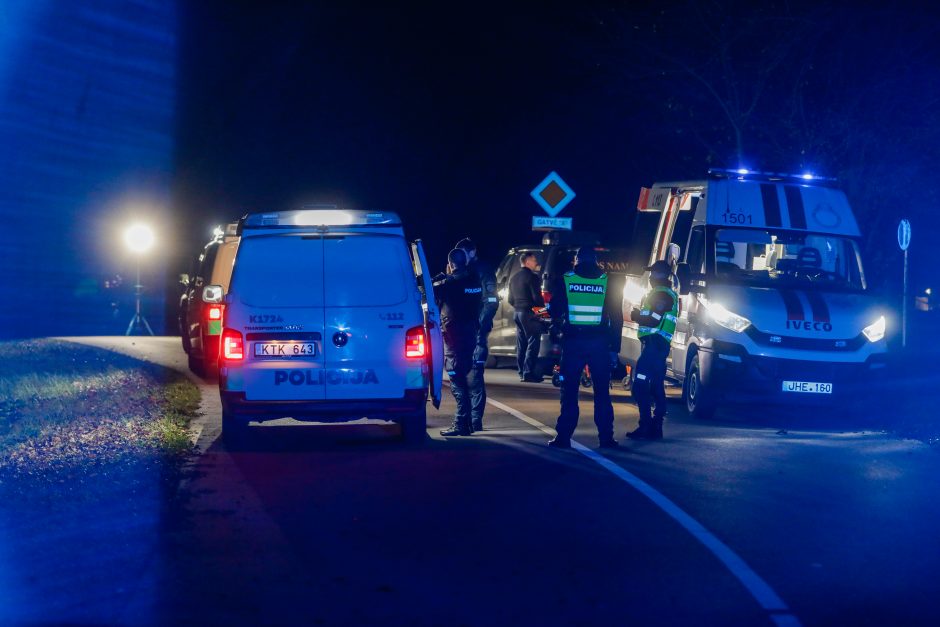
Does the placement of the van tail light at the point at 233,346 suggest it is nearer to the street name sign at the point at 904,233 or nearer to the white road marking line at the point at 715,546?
the white road marking line at the point at 715,546

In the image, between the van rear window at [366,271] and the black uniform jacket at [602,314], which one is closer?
the van rear window at [366,271]

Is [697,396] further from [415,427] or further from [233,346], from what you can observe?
[233,346]

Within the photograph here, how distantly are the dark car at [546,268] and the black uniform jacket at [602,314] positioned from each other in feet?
19.7

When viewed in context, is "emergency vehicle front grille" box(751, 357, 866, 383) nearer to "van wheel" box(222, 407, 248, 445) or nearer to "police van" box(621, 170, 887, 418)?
"police van" box(621, 170, 887, 418)

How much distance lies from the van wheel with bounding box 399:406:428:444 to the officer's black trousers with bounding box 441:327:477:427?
2.80 feet

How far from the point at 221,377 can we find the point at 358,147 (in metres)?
34.6

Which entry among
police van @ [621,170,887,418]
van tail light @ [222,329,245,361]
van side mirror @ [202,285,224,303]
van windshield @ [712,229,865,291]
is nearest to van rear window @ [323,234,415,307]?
van tail light @ [222,329,245,361]

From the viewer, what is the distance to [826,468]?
11.0m

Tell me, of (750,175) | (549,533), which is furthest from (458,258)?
(549,533)

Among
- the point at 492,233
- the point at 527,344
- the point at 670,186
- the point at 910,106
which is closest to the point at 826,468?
the point at 670,186

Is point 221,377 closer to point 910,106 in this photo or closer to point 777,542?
point 777,542

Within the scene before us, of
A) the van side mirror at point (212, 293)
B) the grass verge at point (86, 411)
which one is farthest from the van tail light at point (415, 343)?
the van side mirror at point (212, 293)

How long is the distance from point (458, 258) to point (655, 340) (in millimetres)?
2065

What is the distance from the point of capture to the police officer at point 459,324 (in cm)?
1286
